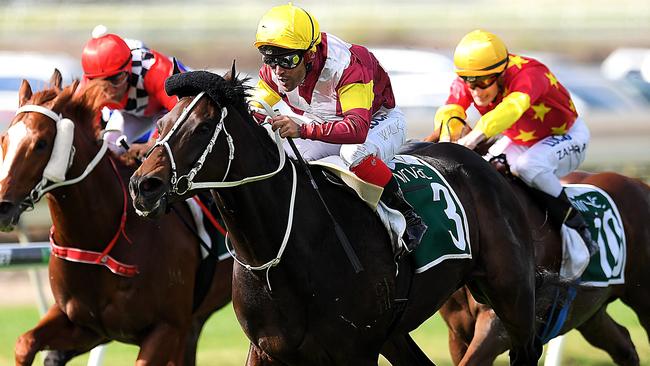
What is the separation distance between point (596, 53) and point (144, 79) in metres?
22.9

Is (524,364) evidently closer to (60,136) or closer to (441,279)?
(441,279)

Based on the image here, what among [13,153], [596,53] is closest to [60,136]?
[13,153]

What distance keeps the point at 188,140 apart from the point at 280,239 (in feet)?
1.91

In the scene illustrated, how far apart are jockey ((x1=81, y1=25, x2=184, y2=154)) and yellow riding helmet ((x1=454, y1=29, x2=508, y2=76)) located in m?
1.51

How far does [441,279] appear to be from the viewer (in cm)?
511

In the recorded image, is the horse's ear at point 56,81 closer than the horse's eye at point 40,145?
No

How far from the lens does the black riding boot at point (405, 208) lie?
16.2ft

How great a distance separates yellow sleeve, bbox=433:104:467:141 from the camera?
6.29 metres

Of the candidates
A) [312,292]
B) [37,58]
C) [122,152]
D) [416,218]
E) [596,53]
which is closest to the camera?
[312,292]

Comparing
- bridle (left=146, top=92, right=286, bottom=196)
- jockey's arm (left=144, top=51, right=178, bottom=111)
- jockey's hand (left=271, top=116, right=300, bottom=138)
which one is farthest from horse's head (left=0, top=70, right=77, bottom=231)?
jockey's hand (left=271, top=116, right=300, bottom=138)

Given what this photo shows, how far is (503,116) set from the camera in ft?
19.2

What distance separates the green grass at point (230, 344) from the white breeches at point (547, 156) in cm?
196

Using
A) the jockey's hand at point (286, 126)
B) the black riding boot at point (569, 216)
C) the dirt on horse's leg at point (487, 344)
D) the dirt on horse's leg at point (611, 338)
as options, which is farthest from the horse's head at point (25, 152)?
the dirt on horse's leg at point (611, 338)

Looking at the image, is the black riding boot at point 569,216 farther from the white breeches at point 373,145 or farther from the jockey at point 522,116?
the white breeches at point 373,145
